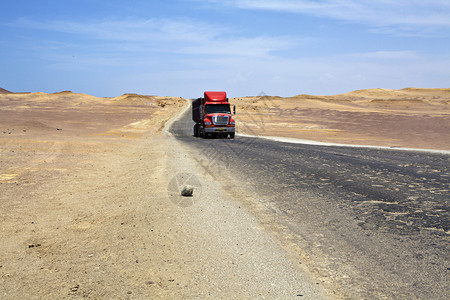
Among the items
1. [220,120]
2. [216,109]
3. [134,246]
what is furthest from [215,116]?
[134,246]

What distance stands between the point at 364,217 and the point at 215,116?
24.5 m

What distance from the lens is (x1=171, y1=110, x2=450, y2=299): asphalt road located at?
17.5 ft

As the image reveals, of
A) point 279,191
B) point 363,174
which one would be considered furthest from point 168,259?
point 363,174

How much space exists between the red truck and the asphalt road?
1503 cm

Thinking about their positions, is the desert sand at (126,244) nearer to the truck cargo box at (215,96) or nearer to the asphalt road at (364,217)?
the asphalt road at (364,217)

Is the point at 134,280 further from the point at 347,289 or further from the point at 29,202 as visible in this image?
the point at 29,202

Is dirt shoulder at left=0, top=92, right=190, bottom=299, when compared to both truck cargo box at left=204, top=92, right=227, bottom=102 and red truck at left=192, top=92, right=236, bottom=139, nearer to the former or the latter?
red truck at left=192, top=92, right=236, bottom=139

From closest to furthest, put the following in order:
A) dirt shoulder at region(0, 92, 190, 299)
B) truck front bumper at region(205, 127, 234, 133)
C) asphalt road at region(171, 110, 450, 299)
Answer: dirt shoulder at region(0, 92, 190, 299) → asphalt road at region(171, 110, 450, 299) → truck front bumper at region(205, 127, 234, 133)

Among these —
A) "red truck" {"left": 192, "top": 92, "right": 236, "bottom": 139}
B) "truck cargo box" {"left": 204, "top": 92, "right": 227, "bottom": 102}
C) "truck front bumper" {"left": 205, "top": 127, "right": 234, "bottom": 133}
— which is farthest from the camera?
"truck cargo box" {"left": 204, "top": 92, "right": 227, "bottom": 102}

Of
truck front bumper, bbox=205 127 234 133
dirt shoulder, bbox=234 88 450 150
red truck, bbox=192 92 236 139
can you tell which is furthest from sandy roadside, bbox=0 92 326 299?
dirt shoulder, bbox=234 88 450 150

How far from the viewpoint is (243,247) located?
21.2 ft

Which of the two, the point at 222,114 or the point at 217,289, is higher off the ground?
the point at 222,114

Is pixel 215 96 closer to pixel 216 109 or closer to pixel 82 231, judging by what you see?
pixel 216 109

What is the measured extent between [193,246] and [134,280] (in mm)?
1503
